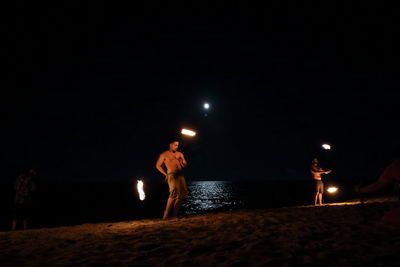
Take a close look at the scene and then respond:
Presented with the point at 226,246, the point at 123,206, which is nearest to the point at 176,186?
the point at 226,246

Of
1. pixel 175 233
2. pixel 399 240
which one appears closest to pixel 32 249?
pixel 175 233

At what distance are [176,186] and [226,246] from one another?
13.4 feet

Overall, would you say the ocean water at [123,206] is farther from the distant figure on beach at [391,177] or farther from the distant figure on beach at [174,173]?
the distant figure on beach at [391,177]

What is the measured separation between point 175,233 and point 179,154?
3.40 m

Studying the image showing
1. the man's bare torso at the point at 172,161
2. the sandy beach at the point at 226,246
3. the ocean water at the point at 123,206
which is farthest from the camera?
the ocean water at the point at 123,206

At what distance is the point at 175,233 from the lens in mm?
5730

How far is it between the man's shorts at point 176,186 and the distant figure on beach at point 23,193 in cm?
557

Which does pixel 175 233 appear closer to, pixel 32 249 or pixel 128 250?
pixel 128 250

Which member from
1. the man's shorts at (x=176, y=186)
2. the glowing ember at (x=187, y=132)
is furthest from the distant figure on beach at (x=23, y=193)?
the glowing ember at (x=187, y=132)

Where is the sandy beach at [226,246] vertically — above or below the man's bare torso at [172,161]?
below

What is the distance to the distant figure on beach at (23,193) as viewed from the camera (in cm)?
966

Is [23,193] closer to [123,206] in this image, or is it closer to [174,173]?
[174,173]

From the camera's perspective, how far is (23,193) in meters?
9.66

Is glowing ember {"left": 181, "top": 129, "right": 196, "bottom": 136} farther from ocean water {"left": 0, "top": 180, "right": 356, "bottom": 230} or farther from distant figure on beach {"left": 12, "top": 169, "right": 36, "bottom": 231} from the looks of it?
ocean water {"left": 0, "top": 180, "right": 356, "bottom": 230}
